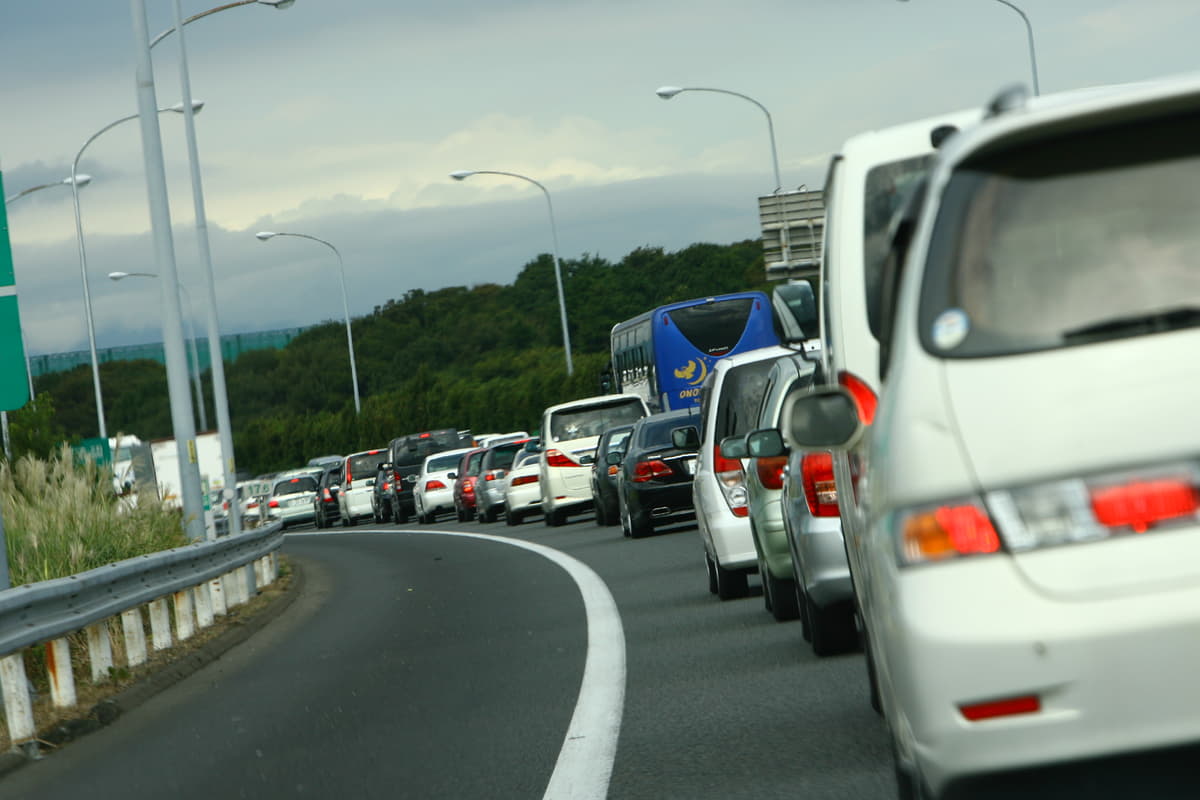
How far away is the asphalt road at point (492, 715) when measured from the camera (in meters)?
6.91

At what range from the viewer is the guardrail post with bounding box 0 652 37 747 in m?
9.62

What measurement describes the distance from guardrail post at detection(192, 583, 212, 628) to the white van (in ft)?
47.1

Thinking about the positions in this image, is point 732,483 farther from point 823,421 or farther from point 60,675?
point 823,421

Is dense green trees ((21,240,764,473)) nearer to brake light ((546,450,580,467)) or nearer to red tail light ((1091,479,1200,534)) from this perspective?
brake light ((546,450,580,467))

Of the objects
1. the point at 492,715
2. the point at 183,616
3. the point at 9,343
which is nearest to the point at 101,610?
the point at 9,343

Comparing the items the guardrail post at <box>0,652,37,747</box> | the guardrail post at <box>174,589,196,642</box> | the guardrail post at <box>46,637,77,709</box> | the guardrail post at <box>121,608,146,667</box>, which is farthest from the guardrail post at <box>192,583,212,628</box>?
the guardrail post at <box>0,652,37,747</box>

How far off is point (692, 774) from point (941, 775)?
3.03 m

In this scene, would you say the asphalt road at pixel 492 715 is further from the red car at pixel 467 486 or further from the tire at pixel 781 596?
the red car at pixel 467 486

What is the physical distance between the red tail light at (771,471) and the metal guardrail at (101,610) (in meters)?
4.08

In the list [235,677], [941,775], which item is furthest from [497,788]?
[235,677]

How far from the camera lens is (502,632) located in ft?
43.3

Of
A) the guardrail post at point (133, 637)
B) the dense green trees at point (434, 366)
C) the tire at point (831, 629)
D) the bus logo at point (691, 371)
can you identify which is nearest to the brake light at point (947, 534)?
the tire at point (831, 629)

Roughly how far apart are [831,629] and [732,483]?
3.48 metres

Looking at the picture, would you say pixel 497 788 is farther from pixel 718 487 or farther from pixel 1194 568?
pixel 718 487
